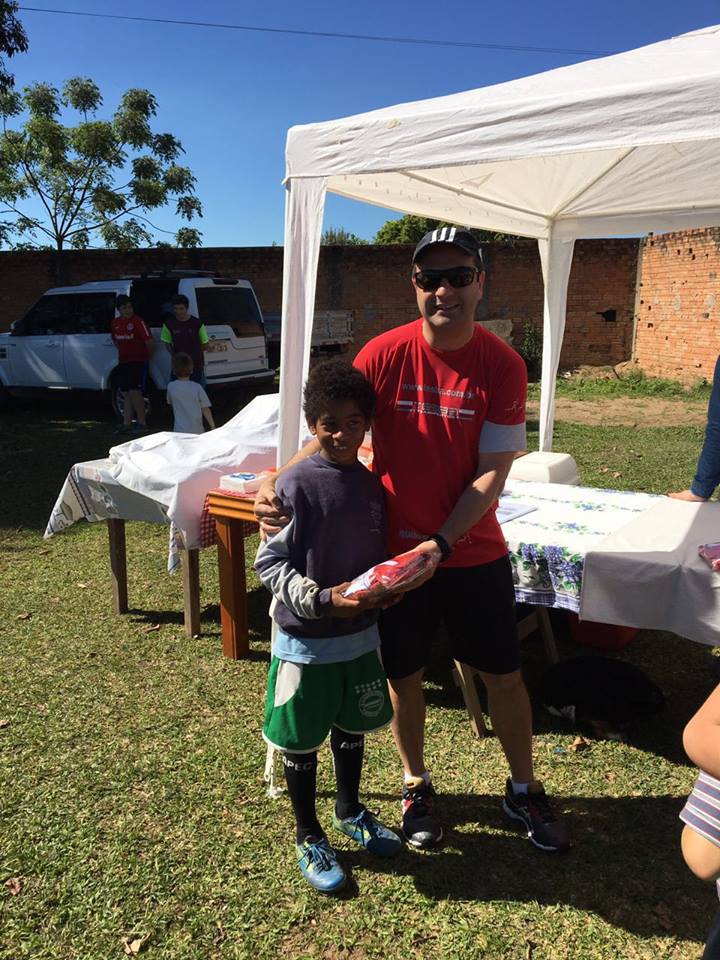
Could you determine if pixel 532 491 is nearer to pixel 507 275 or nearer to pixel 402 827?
pixel 402 827

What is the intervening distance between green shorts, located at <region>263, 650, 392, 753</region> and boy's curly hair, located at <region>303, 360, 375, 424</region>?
0.79 metres

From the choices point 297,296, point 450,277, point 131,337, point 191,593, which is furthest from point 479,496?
point 131,337

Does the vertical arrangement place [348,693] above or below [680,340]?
below

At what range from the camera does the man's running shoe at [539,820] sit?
250 cm

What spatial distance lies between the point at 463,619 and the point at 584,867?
0.96 meters

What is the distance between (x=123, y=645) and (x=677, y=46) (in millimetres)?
4038

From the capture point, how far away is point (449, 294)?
7.04ft

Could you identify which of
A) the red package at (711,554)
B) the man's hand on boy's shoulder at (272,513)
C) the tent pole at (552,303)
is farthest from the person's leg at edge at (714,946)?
the tent pole at (552,303)

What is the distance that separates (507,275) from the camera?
1631 cm

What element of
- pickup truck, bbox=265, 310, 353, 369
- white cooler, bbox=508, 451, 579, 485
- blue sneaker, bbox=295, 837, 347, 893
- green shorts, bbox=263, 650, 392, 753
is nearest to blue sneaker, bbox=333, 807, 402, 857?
blue sneaker, bbox=295, 837, 347, 893

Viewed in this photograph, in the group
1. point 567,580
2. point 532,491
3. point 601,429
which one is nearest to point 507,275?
point 601,429

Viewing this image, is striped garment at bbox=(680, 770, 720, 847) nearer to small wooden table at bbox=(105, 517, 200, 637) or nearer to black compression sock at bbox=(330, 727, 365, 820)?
black compression sock at bbox=(330, 727, 365, 820)

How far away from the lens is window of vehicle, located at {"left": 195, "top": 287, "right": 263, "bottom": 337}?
10.7 meters

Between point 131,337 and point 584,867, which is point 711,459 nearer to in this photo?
point 584,867
